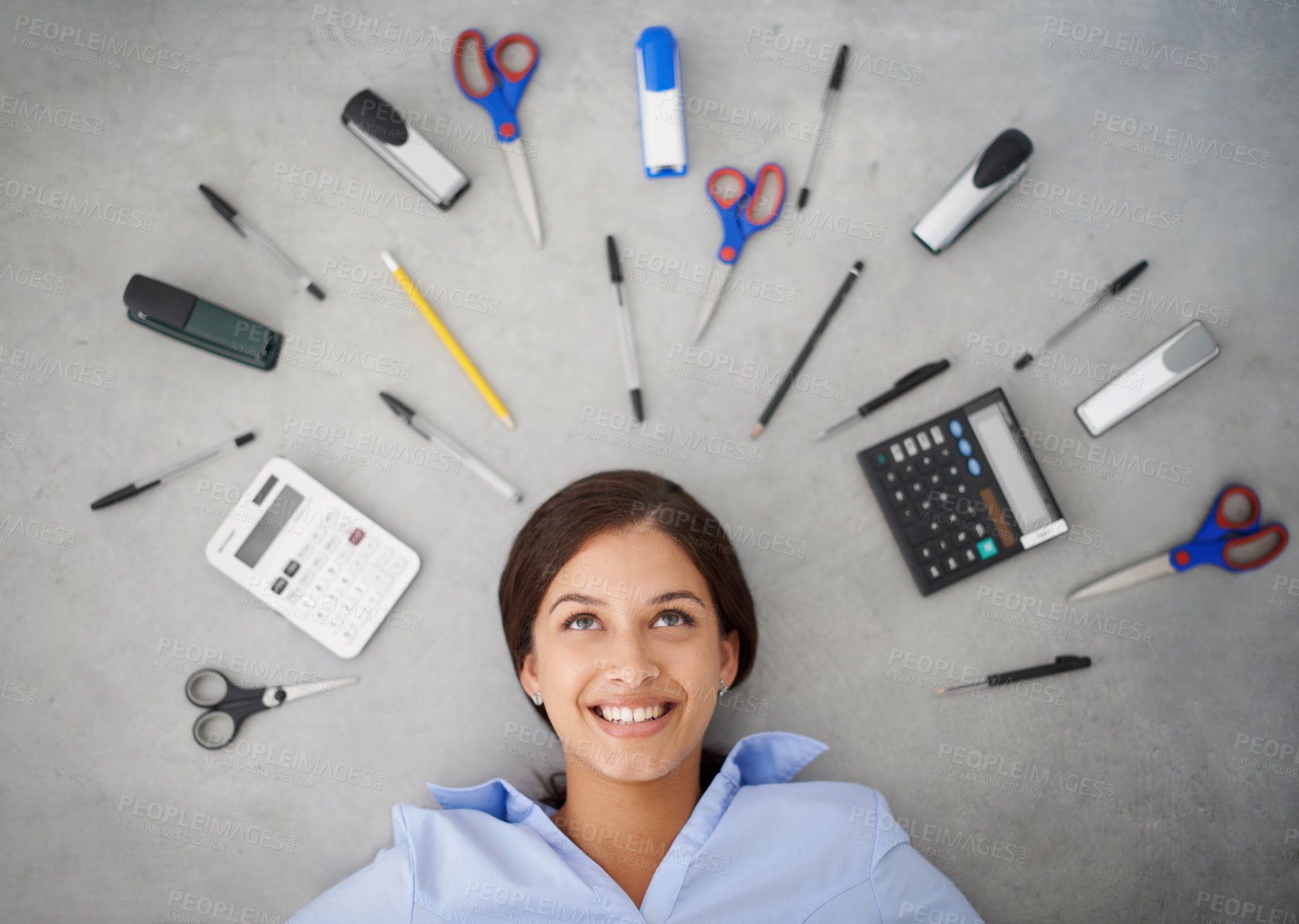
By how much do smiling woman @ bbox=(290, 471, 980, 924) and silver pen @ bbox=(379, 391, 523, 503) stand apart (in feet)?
0.52

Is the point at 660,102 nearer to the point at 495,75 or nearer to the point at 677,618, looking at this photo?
the point at 495,75

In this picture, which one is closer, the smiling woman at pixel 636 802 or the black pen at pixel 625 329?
the smiling woman at pixel 636 802

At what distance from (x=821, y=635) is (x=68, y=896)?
1.44 metres

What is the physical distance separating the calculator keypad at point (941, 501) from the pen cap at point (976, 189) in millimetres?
335

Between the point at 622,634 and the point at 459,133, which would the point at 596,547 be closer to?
the point at 622,634

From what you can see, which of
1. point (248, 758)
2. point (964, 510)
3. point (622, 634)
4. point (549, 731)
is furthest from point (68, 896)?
point (964, 510)

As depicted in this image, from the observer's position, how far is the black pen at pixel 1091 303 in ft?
4.99

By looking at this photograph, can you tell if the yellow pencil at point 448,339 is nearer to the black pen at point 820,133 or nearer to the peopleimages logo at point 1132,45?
the black pen at point 820,133

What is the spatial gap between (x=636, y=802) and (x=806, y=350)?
32.9 inches

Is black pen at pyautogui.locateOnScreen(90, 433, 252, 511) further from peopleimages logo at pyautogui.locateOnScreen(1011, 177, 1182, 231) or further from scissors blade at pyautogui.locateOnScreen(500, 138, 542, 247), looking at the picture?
peopleimages logo at pyautogui.locateOnScreen(1011, 177, 1182, 231)

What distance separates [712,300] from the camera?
1.52m

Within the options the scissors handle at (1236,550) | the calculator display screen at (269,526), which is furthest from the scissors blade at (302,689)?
the scissors handle at (1236,550)

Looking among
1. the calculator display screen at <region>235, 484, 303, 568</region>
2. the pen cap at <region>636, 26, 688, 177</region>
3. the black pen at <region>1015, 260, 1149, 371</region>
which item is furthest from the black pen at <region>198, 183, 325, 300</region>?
the black pen at <region>1015, 260, 1149, 371</region>

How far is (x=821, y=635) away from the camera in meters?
1.52
